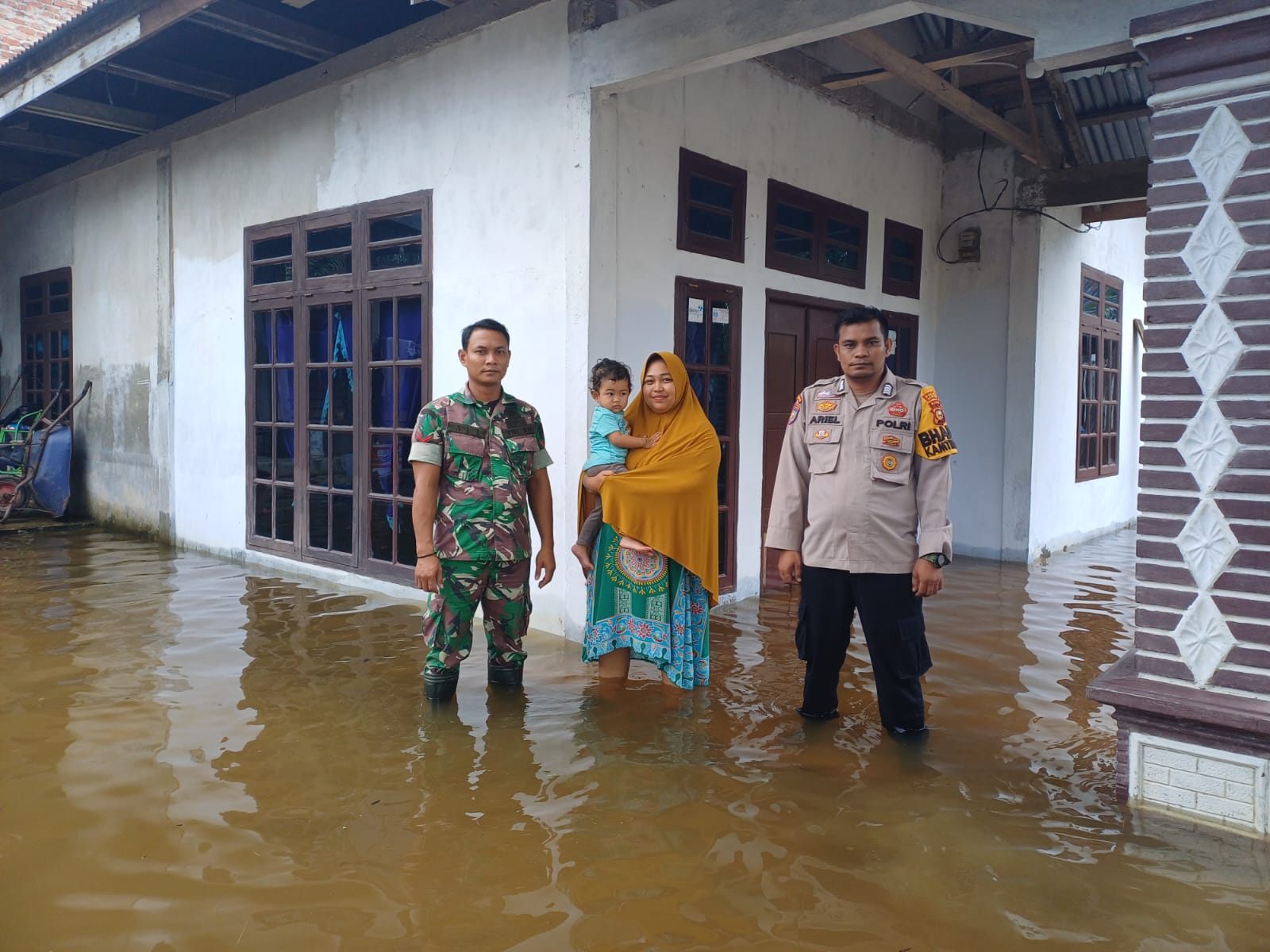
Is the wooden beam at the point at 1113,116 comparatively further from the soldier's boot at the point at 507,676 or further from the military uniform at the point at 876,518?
the soldier's boot at the point at 507,676

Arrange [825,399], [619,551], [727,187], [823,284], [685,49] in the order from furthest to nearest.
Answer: [823,284] → [727,187] → [685,49] → [619,551] → [825,399]

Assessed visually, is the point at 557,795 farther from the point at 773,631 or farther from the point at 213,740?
the point at 773,631

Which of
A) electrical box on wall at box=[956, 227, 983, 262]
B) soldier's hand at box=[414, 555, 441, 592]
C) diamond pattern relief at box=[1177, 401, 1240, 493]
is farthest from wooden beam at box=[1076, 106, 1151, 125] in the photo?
soldier's hand at box=[414, 555, 441, 592]

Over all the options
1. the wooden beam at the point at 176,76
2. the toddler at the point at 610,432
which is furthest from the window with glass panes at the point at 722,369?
the wooden beam at the point at 176,76

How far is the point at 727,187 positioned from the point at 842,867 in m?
4.29

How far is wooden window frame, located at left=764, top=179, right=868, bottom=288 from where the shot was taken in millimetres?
6102

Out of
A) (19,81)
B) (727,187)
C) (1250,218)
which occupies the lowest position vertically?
(1250,218)

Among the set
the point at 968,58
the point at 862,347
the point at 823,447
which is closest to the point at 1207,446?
the point at 862,347

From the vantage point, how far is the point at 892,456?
332 centimetres

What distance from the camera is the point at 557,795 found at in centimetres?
300

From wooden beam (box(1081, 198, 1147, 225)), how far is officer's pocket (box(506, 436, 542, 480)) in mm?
6536

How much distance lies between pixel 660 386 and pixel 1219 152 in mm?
2021

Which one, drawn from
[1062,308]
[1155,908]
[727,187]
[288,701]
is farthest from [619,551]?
[1062,308]

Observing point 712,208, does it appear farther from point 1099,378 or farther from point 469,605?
point 1099,378
